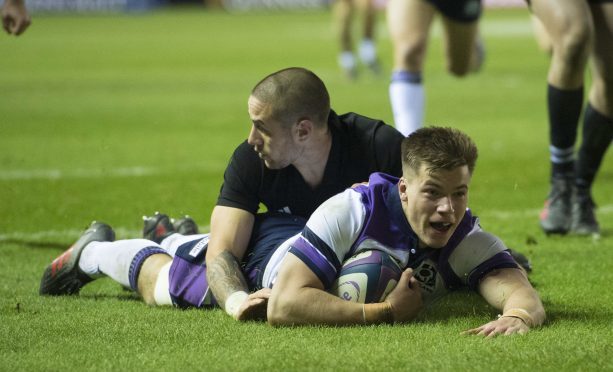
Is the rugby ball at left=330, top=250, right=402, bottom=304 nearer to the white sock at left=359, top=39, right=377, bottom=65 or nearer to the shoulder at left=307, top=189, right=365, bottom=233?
the shoulder at left=307, top=189, right=365, bottom=233

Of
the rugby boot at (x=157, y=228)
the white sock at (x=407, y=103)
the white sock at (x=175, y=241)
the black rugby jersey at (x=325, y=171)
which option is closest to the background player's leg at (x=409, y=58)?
the white sock at (x=407, y=103)

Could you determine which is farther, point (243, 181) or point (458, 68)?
point (458, 68)

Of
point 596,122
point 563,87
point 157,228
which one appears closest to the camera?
point 157,228

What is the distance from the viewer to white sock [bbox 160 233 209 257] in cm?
562

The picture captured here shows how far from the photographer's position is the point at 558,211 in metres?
7.28

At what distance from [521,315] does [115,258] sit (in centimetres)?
187

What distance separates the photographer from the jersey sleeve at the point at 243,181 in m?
5.24

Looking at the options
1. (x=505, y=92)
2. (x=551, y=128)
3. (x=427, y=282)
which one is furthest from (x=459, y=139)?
(x=505, y=92)

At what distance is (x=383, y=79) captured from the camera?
20016 mm

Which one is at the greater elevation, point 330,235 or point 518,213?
point 330,235

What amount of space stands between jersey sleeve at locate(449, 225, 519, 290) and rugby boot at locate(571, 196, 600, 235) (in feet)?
7.95

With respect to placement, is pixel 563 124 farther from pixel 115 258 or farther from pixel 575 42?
pixel 115 258

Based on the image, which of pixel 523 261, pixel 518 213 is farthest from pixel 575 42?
pixel 518 213

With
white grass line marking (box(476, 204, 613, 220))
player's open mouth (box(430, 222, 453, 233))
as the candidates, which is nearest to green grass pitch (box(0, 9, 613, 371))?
white grass line marking (box(476, 204, 613, 220))
